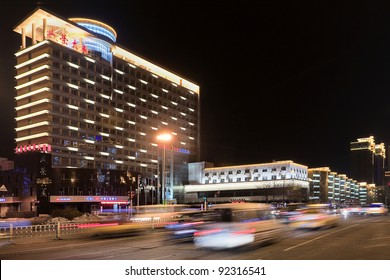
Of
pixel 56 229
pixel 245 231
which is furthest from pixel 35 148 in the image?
pixel 245 231

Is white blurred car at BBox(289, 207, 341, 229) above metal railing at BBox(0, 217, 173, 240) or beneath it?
above

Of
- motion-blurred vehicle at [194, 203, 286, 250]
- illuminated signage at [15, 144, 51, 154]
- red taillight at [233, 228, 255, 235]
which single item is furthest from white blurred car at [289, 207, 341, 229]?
illuminated signage at [15, 144, 51, 154]

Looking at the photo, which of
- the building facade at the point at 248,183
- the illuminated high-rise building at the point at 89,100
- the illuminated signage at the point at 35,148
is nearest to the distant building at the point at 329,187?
the building facade at the point at 248,183

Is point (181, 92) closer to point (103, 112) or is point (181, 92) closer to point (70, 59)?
point (103, 112)

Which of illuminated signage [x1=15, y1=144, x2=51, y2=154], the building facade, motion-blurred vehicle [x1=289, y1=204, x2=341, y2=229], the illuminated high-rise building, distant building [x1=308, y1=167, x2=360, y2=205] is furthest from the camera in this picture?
distant building [x1=308, y1=167, x2=360, y2=205]

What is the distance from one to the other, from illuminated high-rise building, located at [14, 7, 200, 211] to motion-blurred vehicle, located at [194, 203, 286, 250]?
68757 millimetres

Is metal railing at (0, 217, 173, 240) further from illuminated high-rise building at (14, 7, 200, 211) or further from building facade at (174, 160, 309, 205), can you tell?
building facade at (174, 160, 309, 205)

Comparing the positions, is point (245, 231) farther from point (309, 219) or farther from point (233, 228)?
point (309, 219)

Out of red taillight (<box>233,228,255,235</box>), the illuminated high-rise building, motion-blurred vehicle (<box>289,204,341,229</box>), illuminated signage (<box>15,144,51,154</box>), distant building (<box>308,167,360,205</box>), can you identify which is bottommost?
distant building (<box>308,167,360,205</box>)

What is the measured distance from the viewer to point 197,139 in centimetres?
13625

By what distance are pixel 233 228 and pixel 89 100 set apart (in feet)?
294

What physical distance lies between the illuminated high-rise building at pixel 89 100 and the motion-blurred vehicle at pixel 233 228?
6876cm

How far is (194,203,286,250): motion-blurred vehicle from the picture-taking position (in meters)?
11.5

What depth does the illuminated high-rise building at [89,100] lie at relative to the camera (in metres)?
87.1
